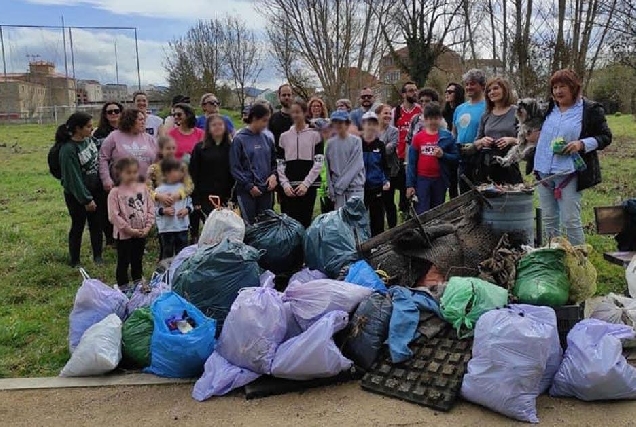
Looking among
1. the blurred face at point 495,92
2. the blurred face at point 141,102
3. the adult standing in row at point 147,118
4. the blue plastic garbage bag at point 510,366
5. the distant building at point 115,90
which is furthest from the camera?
the distant building at point 115,90

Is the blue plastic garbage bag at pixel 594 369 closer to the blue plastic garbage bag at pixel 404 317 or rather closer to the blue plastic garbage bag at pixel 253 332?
the blue plastic garbage bag at pixel 404 317

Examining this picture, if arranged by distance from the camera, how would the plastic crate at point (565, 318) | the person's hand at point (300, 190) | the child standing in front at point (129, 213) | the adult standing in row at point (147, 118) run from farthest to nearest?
the adult standing in row at point (147, 118), the person's hand at point (300, 190), the child standing in front at point (129, 213), the plastic crate at point (565, 318)

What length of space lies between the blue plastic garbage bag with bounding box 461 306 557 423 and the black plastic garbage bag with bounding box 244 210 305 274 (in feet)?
6.52

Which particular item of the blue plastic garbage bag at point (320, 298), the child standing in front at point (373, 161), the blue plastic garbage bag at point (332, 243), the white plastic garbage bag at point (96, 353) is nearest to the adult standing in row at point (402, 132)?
the child standing in front at point (373, 161)

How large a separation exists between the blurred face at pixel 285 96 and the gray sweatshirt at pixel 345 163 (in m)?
1.08

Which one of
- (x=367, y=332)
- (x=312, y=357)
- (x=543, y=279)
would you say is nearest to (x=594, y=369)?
(x=543, y=279)

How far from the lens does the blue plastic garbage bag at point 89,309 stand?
163 inches

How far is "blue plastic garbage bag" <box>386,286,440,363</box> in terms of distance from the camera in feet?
11.8

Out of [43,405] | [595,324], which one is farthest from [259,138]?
[595,324]

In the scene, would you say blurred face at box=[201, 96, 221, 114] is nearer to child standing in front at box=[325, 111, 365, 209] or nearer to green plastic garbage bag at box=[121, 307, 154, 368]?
child standing in front at box=[325, 111, 365, 209]

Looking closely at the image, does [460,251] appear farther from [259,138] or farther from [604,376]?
[259,138]

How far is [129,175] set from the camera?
5.14 metres

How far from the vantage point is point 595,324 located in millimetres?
3445

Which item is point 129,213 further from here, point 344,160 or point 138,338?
point 344,160
